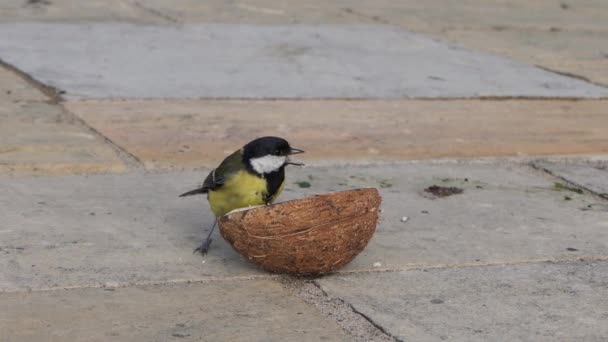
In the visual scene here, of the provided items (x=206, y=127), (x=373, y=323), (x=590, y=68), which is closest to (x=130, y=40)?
(x=206, y=127)

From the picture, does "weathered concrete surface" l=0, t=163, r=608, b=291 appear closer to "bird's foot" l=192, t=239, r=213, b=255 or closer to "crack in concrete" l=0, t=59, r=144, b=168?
"bird's foot" l=192, t=239, r=213, b=255

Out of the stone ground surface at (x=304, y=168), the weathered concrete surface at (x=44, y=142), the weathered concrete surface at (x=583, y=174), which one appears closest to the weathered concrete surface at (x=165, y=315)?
the stone ground surface at (x=304, y=168)

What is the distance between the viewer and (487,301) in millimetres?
4805

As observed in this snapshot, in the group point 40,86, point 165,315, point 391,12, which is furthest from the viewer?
point 391,12

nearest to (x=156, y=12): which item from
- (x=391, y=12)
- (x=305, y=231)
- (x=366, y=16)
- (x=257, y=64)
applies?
(x=366, y=16)

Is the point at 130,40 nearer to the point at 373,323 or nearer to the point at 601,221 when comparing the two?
the point at 601,221

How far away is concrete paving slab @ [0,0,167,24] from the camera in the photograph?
1181 centimetres

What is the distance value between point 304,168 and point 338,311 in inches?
95.2

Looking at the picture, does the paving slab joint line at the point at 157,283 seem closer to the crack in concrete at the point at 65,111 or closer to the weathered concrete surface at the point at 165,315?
the weathered concrete surface at the point at 165,315

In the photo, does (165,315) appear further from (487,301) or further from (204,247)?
(487,301)

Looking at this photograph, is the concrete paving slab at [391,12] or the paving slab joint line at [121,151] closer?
the paving slab joint line at [121,151]

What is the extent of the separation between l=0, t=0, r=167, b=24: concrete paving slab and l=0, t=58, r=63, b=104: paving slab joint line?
2.46m

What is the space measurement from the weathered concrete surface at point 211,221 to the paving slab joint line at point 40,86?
1.94 m

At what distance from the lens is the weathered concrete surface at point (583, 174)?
678 cm
